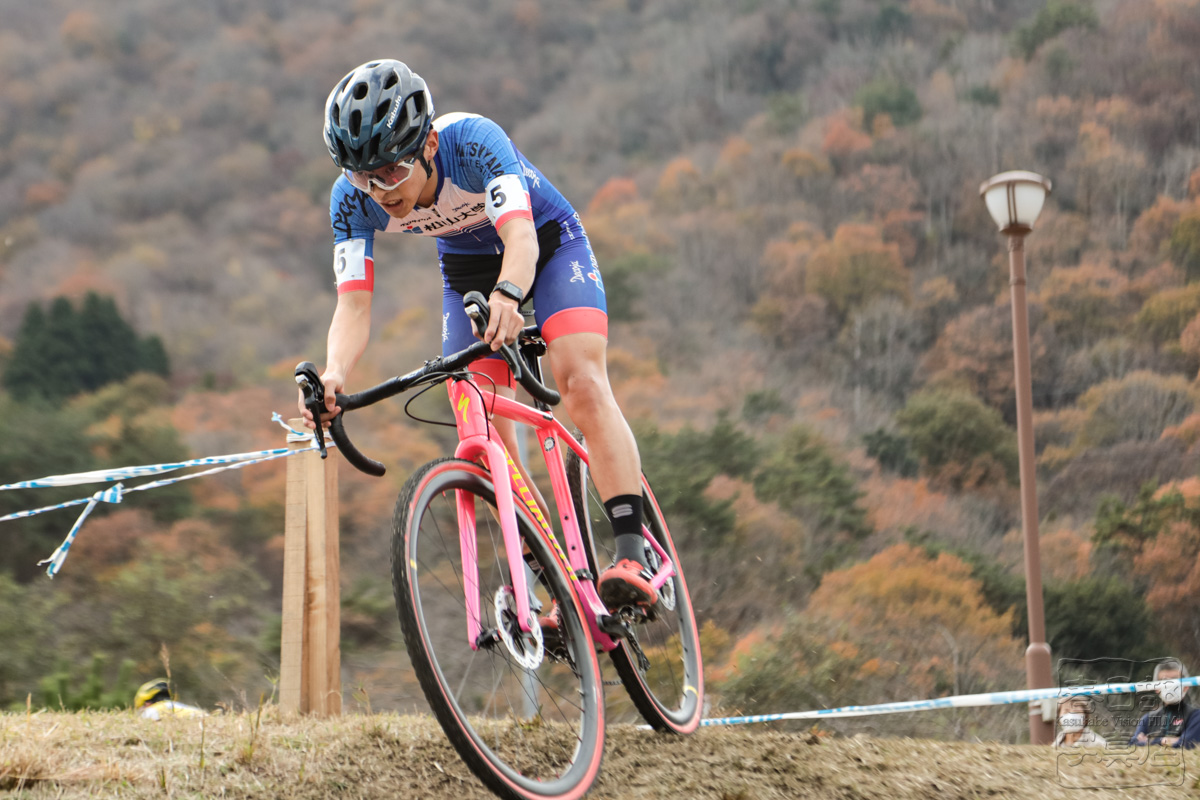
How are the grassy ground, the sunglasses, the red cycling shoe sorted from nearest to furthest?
the grassy ground, the sunglasses, the red cycling shoe

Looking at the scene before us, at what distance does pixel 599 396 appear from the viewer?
11.0ft

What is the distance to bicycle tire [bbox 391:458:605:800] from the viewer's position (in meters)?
2.56

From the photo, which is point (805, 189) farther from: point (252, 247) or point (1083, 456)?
point (252, 247)

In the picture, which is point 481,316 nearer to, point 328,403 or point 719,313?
point 328,403

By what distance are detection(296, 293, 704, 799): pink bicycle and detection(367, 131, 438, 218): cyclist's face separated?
1.87 feet

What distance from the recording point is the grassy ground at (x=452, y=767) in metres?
2.84

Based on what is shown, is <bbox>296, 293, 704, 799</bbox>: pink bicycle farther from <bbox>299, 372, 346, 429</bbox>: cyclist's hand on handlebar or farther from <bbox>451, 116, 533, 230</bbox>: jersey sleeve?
<bbox>451, 116, 533, 230</bbox>: jersey sleeve

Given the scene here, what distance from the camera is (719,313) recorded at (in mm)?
31906

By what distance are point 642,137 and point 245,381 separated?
2061cm

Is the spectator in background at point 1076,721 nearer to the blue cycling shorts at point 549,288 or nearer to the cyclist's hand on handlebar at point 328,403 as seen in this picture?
the blue cycling shorts at point 549,288

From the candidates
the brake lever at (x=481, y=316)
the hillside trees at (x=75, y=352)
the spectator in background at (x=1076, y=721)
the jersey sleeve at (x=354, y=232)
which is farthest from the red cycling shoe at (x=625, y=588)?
the hillside trees at (x=75, y=352)

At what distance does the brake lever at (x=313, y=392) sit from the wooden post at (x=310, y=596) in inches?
68.0

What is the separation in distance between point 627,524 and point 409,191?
4.24ft

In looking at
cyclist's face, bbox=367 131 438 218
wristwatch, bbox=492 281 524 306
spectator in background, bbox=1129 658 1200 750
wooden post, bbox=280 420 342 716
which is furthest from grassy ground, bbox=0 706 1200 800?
cyclist's face, bbox=367 131 438 218
